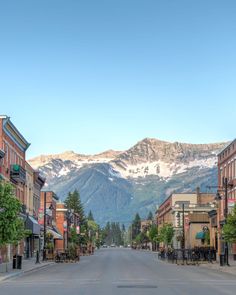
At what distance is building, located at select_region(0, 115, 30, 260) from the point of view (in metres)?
64.6

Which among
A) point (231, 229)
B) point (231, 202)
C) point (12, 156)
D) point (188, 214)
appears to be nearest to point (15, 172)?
point (12, 156)

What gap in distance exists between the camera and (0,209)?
43.9 meters

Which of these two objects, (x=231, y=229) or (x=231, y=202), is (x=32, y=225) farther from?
(x=231, y=229)

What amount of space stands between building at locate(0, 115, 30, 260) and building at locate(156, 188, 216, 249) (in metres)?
38.6

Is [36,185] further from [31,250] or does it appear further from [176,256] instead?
[176,256]

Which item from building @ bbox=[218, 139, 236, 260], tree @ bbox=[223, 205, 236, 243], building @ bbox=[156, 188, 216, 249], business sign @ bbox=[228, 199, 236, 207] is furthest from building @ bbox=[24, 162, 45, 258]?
tree @ bbox=[223, 205, 236, 243]

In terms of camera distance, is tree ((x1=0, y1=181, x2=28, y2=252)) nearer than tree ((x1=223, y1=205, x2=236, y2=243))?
Yes

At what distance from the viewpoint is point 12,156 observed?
71.1 metres

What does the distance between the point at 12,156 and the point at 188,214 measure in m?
58.6

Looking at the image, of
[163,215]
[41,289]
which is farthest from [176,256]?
[163,215]

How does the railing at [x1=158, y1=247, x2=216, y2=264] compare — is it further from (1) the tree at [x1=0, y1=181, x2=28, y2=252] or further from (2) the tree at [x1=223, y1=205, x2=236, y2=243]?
(1) the tree at [x1=0, y1=181, x2=28, y2=252]

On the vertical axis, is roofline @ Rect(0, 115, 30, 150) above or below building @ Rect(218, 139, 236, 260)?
above

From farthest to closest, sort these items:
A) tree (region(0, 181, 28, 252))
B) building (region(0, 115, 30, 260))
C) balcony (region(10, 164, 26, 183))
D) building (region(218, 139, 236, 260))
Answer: building (region(218, 139, 236, 260))
balcony (region(10, 164, 26, 183))
building (region(0, 115, 30, 260))
tree (region(0, 181, 28, 252))

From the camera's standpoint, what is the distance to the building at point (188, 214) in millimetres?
118250
